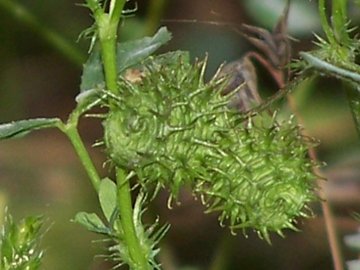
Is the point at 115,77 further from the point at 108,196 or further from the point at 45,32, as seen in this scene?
the point at 45,32

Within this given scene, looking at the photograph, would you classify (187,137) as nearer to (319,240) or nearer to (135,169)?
(135,169)

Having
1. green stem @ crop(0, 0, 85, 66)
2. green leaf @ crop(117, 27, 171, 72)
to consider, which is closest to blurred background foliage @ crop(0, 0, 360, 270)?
green stem @ crop(0, 0, 85, 66)

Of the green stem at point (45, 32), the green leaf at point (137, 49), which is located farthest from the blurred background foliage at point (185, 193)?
the green leaf at point (137, 49)

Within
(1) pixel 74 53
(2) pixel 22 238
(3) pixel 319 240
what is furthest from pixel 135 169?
(3) pixel 319 240

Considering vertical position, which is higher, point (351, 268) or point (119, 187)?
point (119, 187)

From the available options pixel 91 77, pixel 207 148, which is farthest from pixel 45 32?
pixel 207 148

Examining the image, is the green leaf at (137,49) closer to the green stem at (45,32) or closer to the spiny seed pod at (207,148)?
the spiny seed pod at (207,148)

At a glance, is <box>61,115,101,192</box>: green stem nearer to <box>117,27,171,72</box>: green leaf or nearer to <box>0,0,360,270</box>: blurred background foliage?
<box>117,27,171,72</box>: green leaf
